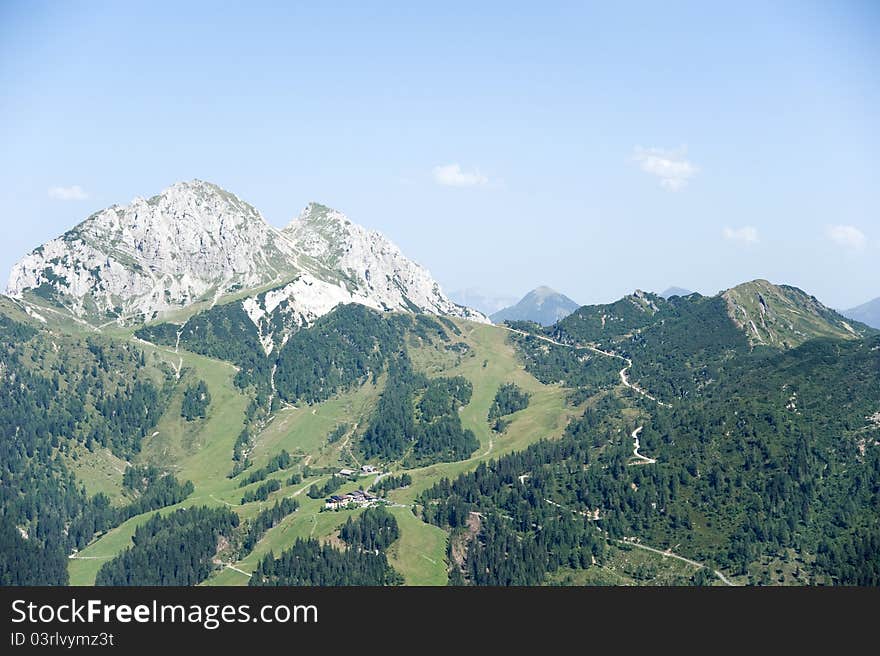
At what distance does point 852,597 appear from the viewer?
290 ft

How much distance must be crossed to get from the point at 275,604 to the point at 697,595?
150 ft

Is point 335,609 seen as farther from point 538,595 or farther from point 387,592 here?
point 538,595

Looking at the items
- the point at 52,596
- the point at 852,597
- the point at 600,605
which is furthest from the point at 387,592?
the point at 852,597

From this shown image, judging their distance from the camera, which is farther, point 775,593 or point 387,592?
point 775,593

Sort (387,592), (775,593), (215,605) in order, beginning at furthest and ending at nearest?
1. (775,593)
2. (387,592)
3. (215,605)

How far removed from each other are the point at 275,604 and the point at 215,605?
19.0 feet

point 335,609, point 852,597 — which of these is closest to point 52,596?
point 335,609

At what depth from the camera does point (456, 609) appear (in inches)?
3359

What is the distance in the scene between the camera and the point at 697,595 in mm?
89250

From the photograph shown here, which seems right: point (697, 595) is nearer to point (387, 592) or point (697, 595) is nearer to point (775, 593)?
point (775, 593)

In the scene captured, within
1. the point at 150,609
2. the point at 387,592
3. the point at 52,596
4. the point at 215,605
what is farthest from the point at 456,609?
the point at 52,596

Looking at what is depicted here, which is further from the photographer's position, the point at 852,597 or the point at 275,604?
the point at 852,597

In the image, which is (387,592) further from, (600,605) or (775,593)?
(775,593)

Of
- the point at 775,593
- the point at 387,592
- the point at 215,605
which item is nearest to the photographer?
the point at 215,605
